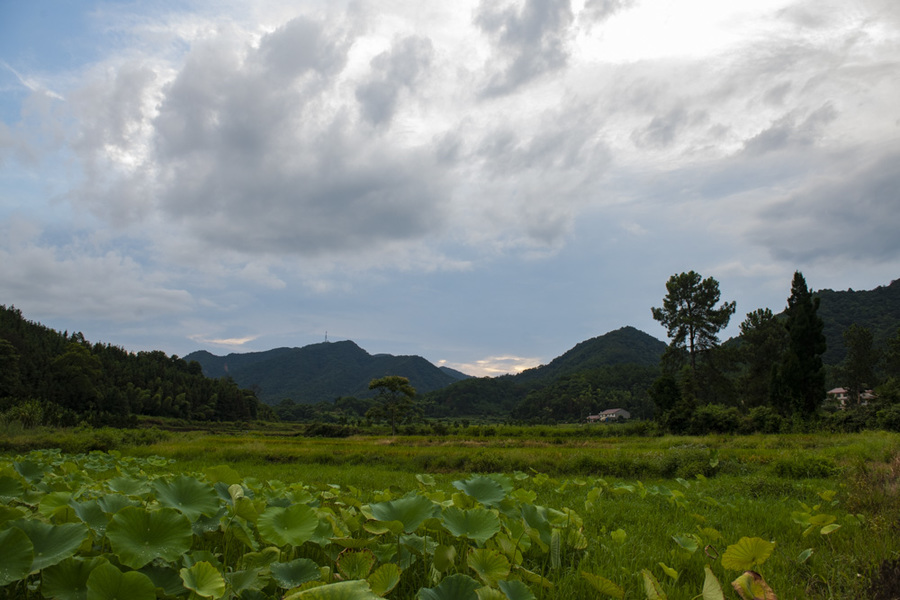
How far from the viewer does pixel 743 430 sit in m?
29.4

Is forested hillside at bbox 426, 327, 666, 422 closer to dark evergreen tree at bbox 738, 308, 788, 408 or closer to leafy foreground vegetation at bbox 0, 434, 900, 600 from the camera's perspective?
dark evergreen tree at bbox 738, 308, 788, 408

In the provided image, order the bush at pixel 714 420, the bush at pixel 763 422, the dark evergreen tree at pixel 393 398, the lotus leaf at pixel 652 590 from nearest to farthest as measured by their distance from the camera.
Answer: the lotus leaf at pixel 652 590 → the bush at pixel 763 422 → the bush at pixel 714 420 → the dark evergreen tree at pixel 393 398

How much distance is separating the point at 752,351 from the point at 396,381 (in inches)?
1429

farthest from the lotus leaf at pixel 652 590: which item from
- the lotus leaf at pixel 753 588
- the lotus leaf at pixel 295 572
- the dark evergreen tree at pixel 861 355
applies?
the dark evergreen tree at pixel 861 355

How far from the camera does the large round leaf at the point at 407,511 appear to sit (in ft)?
5.45

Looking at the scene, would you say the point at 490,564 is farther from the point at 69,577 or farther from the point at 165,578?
the point at 69,577

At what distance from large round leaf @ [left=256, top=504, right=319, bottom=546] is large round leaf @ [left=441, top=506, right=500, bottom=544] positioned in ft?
1.58

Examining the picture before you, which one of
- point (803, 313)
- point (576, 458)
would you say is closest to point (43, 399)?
point (576, 458)

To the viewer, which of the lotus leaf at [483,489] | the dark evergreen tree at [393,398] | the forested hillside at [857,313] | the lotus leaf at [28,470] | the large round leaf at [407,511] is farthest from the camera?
the forested hillside at [857,313]

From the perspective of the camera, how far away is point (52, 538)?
1.24m

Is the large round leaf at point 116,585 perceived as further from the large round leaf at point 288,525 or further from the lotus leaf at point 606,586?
the lotus leaf at point 606,586

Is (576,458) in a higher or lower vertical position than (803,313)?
lower

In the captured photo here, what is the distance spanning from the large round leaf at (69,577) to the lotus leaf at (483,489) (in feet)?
4.47

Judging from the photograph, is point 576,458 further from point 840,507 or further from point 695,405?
point 695,405
